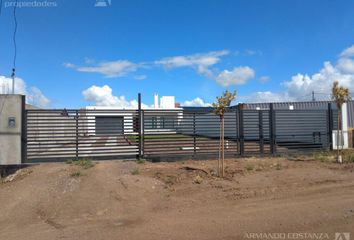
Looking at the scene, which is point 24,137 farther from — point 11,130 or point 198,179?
point 198,179

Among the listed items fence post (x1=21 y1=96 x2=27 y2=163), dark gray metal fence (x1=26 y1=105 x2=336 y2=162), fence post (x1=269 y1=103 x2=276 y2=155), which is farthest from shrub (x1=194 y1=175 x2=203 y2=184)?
fence post (x1=269 y1=103 x2=276 y2=155)

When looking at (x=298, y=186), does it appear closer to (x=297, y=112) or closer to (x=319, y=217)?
(x=319, y=217)

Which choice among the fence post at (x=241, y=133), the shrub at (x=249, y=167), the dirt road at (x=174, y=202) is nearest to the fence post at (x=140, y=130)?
the dirt road at (x=174, y=202)

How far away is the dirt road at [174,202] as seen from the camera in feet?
24.8

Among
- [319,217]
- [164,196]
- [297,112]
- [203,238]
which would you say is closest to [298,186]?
[319,217]

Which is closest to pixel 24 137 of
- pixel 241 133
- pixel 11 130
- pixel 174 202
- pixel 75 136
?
pixel 11 130

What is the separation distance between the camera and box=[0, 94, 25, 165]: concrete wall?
13.7 metres

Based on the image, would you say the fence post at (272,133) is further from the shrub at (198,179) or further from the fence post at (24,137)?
the fence post at (24,137)

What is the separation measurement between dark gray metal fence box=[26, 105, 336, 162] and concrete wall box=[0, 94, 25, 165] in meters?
0.40

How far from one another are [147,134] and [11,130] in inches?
206

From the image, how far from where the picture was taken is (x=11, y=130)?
13820mm

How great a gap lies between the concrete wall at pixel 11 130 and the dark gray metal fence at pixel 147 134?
1.30 feet

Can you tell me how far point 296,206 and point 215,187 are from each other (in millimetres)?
2737

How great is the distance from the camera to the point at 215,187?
11.3 meters
